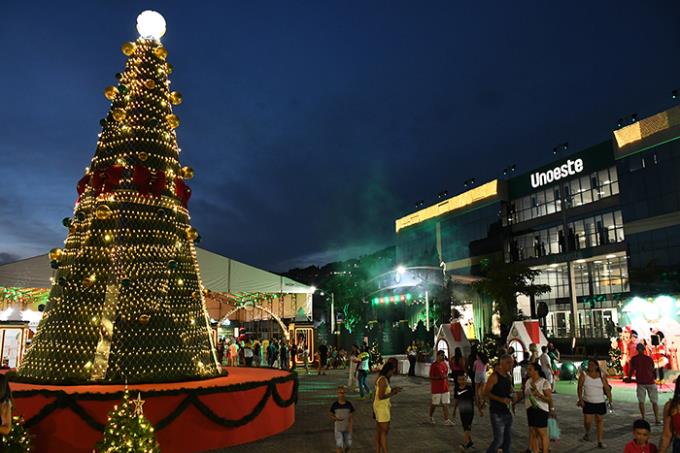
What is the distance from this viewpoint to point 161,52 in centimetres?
1009

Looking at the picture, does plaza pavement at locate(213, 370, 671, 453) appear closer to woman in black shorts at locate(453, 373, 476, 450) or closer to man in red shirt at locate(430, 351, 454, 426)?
woman in black shorts at locate(453, 373, 476, 450)

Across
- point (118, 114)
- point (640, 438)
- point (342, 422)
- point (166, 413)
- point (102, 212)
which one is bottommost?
point (342, 422)

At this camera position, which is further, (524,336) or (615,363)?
(615,363)

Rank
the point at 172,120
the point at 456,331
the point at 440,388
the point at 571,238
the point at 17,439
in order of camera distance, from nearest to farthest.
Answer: the point at 17,439 → the point at 172,120 → the point at 440,388 → the point at 456,331 → the point at 571,238

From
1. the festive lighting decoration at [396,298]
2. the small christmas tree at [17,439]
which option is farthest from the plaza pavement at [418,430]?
the festive lighting decoration at [396,298]

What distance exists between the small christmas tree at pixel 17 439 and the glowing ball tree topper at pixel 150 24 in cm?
744

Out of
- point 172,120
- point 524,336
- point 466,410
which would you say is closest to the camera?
point 466,410

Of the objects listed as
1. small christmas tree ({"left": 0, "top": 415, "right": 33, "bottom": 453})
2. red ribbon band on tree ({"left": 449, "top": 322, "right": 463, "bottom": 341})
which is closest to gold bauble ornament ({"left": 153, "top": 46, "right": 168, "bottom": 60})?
small christmas tree ({"left": 0, "top": 415, "right": 33, "bottom": 453})

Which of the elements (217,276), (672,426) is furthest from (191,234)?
(217,276)

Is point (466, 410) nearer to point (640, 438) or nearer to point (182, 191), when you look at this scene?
point (640, 438)

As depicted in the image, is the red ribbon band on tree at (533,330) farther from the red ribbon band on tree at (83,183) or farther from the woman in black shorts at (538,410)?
the red ribbon band on tree at (83,183)

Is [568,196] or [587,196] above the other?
[568,196]

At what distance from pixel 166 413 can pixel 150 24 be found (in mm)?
7540

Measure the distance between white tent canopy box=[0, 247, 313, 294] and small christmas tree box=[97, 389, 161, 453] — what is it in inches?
803
